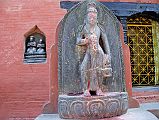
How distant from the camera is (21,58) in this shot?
6410 millimetres

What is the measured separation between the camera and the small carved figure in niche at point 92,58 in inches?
141

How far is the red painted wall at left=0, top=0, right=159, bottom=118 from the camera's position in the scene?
6.27m

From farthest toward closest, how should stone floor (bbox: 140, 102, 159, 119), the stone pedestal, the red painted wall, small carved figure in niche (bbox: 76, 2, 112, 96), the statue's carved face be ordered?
the red painted wall → stone floor (bbox: 140, 102, 159, 119) → the statue's carved face → small carved figure in niche (bbox: 76, 2, 112, 96) → the stone pedestal

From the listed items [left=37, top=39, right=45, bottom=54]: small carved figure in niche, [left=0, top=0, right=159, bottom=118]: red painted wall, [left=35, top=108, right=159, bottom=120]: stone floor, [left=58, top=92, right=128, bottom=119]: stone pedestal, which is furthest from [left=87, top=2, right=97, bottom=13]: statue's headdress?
[left=37, top=39, right=45, bottom=54]: small carved figure in niche

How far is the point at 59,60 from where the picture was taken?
3.94 meters

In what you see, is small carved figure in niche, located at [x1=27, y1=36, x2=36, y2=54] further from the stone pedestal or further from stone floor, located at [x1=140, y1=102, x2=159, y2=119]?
the stone pedestal

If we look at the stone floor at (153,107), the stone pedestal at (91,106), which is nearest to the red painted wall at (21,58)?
the stone floor at (153,107)

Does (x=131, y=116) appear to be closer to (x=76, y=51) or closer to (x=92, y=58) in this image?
(x=92, y=58)

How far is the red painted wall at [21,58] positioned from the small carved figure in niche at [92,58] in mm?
2686

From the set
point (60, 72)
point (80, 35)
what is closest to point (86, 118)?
point (60, 72)

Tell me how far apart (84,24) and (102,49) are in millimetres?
446

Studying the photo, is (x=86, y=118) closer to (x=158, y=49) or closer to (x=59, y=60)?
(x=59, y=60)

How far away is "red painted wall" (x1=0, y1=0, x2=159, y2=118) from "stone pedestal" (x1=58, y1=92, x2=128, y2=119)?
113 inches

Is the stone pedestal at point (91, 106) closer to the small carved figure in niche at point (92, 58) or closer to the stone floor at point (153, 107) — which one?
the small carved figure in niche at point (92, 58)
